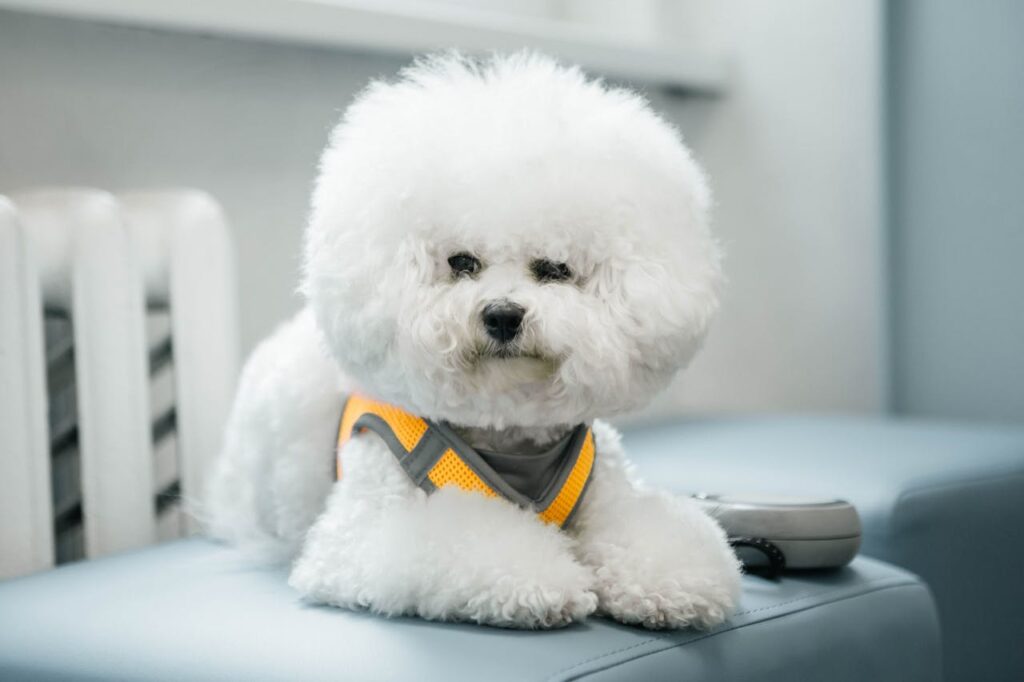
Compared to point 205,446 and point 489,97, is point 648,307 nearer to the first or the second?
point 489,97

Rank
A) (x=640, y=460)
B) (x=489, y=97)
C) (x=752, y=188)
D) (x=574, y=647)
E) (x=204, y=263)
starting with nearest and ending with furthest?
(x=574, y=647) < (x=489, y=97) < (x=204, y=263) < (x=640, y=460) < (x=752, y=188)

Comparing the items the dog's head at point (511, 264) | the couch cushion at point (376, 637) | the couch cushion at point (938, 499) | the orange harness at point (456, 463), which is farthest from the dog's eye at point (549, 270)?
the couch cushion at point (938, 499)

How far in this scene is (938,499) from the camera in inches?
58.6

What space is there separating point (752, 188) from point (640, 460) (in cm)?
93

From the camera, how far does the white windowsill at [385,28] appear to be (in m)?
1.58

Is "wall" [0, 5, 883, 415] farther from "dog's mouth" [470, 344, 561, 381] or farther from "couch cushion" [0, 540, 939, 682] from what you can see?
"dog's mouth" [470, 344, 561, 381]

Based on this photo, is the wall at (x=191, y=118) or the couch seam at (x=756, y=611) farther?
the wall at (x=191, y=118)

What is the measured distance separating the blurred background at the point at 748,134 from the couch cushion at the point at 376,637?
2.16 ft

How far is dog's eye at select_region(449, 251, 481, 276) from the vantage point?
97 centimetres

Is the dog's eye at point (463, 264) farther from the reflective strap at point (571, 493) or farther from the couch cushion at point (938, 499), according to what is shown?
the couch cushion at point (938, 499)

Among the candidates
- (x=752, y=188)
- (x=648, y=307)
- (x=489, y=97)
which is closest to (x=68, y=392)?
(x=489, y=97)

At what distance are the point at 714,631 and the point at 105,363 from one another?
0.84 meters

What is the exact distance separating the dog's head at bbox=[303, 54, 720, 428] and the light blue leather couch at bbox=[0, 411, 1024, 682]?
0.64 feet

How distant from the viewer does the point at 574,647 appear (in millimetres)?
924
